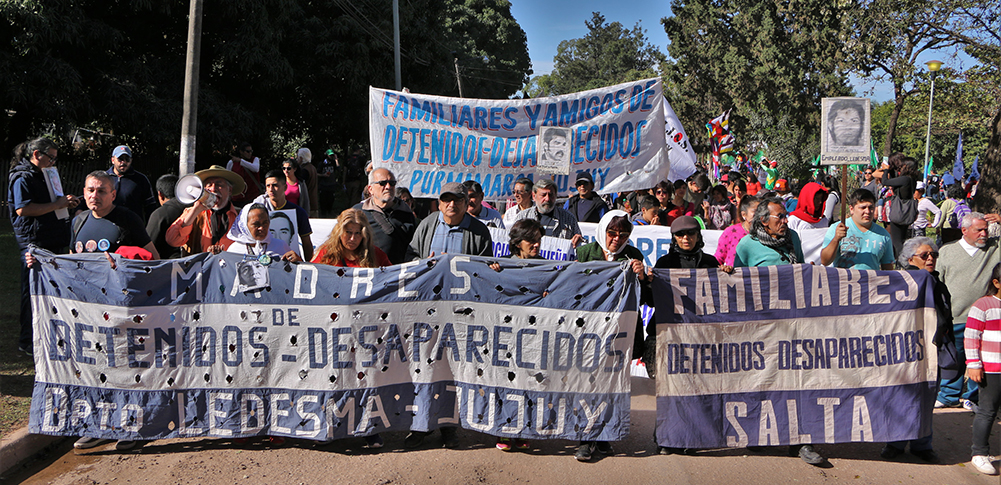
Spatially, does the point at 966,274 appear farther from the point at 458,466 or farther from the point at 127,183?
the point at 127,183

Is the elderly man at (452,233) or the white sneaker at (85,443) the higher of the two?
the elderly man at (452,233)

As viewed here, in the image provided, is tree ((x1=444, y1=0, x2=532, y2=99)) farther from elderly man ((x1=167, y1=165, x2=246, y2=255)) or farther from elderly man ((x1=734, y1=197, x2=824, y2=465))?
elderly man ((x1=734, y1=197, x2=824, y2=465))

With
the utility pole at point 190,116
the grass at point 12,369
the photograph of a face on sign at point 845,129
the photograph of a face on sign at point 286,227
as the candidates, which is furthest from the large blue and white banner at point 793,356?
the utility pole at point 190,116

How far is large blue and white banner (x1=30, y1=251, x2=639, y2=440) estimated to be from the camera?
15.9 ft

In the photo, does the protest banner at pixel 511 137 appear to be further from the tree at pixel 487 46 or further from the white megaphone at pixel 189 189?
the tree at pixel 487 46

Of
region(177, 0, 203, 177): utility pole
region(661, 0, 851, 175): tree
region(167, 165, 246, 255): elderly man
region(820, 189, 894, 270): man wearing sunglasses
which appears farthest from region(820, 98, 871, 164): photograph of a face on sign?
region(661, 0, 851, 175): tree

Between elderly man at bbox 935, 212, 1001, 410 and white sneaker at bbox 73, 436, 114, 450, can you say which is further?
elderly man at bbox 935, 212, 1001, 410

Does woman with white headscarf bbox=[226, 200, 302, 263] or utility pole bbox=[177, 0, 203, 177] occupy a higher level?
utility pole bbox=[177, 0, 203, 177]

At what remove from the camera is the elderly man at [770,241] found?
519cm

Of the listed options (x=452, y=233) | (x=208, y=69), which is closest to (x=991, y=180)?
(x=452, y=233)

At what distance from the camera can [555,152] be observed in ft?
26.1

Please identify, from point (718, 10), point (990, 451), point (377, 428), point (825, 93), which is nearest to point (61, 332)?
point (377, 428)

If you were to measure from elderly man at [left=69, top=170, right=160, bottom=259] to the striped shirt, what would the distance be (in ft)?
18.0

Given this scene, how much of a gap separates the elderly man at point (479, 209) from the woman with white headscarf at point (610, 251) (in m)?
1.45
